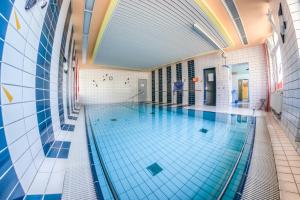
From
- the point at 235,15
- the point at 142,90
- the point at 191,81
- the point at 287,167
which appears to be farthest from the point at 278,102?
the point at 142,90

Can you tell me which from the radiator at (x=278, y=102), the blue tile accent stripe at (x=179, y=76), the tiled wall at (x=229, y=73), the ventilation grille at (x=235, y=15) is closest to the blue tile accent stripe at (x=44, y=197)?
the ventilation grille at (x=235, y=15)

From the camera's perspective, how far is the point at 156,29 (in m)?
4.35

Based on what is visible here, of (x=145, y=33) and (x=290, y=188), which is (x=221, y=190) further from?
(x=145, y=33)

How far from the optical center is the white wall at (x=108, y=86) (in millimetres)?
10516

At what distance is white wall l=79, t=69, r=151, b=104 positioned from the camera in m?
10.5

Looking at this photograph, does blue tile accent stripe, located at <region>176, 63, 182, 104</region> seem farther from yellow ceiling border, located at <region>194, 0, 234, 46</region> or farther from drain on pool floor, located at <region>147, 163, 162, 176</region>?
drain on pool floor, located at <region>147, 163, 162, 176</region>

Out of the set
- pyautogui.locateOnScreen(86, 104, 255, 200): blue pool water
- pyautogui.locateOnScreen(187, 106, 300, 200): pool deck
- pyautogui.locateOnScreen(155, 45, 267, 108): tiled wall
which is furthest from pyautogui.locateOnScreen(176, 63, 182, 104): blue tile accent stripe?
pyautogui.locateOnScreen(187, 106, 300, 200): pool deck

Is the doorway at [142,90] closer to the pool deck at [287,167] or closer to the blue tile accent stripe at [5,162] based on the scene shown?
the pool deck at [287,167]

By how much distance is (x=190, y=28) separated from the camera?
427 cm

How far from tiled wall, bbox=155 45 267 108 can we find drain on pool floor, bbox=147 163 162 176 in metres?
6.92

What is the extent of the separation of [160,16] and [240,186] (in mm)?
4162

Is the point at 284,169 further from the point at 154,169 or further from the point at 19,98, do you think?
the point at 19,98

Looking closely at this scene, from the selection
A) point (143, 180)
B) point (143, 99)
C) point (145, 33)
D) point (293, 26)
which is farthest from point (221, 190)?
point (143, 99)

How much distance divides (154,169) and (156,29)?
436 centimetres
